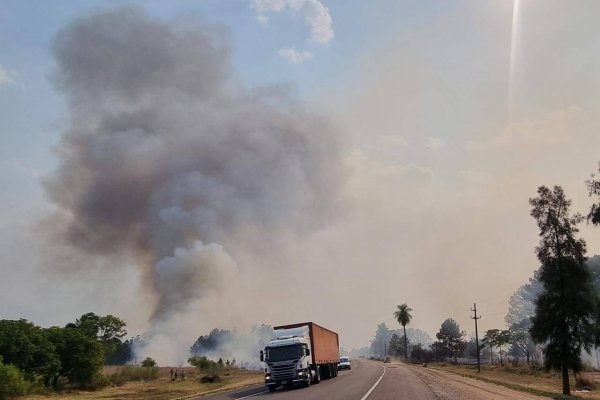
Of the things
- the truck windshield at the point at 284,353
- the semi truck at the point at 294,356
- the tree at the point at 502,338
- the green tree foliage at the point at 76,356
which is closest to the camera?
the semi truck at the point at 294,356

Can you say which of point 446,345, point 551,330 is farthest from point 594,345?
point 446,345

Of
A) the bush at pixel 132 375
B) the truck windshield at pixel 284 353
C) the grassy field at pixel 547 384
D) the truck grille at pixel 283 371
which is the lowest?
the grassy field at pixel 547 384

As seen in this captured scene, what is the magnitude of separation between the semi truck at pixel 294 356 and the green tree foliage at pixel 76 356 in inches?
616

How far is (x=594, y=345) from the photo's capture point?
4078cm

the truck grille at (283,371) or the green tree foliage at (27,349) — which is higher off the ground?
the green tree foliage at (27,349)

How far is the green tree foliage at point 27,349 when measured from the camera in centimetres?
3356

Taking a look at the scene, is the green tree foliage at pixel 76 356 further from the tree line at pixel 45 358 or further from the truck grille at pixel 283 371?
the truck grille at pixel 283 371

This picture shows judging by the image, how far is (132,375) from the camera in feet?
167

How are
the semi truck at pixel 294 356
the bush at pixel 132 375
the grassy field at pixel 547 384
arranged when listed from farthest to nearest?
the bush at pixel 132 375 → the grassy field at pixel 547 384 → the semi truck at pixel 294 356

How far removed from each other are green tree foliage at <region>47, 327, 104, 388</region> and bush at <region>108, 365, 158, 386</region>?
4219 mm

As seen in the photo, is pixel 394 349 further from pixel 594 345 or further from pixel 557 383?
pixel 594 345

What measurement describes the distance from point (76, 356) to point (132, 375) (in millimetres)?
12337

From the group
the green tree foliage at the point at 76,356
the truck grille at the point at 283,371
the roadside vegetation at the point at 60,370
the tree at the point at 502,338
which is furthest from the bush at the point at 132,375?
the tree at the point at 502,338

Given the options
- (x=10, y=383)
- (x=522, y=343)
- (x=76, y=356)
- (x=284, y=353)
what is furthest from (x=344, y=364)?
(x=522, y=343)
